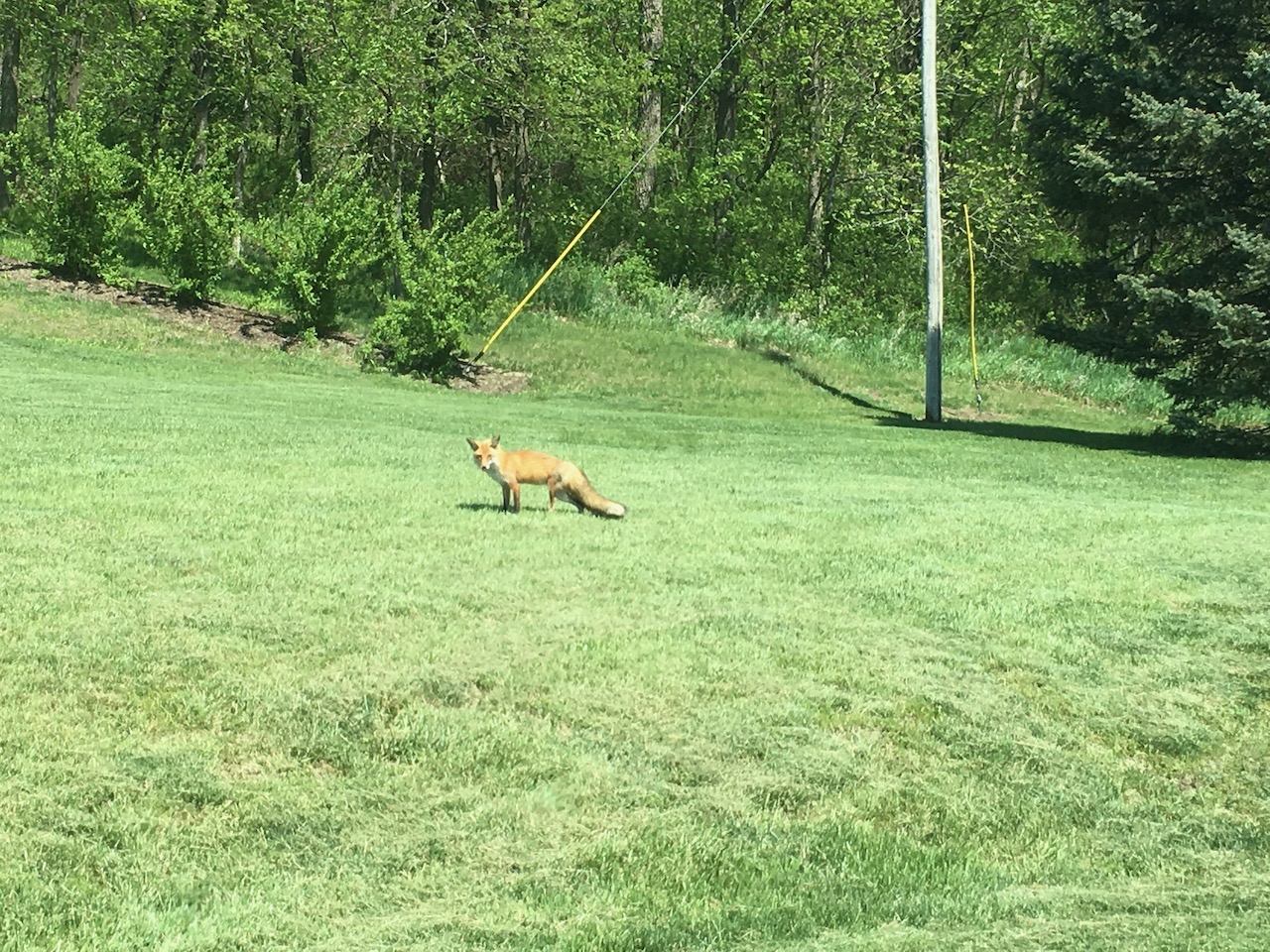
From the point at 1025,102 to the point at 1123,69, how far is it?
1157 inches

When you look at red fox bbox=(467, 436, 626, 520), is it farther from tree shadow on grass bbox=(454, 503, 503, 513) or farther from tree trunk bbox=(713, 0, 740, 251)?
tree trunk bbox=(713, 0, 740, 251)

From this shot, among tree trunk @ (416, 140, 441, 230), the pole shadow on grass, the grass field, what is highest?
tree trunk @ (416, 140, 441, 230)

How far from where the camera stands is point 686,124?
4128cm

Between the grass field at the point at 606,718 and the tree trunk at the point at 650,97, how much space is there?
28.2m

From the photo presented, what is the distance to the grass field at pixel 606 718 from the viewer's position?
388 cm

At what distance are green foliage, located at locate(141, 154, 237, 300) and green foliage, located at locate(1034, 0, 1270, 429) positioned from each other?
14665 millimetres

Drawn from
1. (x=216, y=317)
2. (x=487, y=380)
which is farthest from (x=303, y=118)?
(x=487, y=380)

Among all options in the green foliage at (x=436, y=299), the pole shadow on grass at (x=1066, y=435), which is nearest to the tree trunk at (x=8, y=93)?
the green foliage at (x=436, y=299)

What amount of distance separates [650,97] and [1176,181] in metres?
21.2

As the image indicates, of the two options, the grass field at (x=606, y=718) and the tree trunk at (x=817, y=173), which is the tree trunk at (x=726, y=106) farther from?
the grass field at (x=606, y=718)

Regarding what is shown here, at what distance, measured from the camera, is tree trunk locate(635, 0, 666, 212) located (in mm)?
36500

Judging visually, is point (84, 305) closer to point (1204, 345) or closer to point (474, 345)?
point (474, 345)

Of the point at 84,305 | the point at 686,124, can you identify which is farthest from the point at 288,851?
the point at 686,124

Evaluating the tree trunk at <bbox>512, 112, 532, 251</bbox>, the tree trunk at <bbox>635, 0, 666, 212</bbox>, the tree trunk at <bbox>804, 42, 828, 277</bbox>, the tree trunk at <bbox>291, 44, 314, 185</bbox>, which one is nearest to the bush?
the tree trunk at <bbox>291, 44, 314, 185</bbox>
